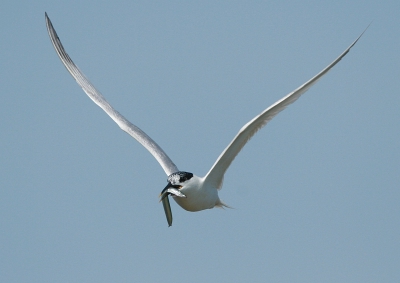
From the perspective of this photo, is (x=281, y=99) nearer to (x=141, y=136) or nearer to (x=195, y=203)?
(x=195, y=203)

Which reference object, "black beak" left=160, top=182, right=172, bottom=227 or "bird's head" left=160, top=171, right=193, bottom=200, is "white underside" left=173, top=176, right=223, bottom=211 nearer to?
"bird's head" left=160, top=171, right=193, bottom=200

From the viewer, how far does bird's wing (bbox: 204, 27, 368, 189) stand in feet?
38.7

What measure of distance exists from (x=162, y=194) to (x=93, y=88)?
488 centimetres

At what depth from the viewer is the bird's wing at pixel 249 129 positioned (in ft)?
38.7

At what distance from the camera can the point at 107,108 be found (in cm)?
1659

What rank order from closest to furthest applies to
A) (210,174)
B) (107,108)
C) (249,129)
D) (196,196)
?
(249,129) < (196,196) < (210,174) < (107,108)

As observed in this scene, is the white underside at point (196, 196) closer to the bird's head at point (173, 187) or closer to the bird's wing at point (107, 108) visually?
the bird's head at point (173, 187)

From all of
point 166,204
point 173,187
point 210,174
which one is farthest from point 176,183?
point 210,174

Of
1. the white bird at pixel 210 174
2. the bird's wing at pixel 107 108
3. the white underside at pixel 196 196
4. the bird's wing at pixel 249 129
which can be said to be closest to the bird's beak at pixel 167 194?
the white bird at pixel 210 174

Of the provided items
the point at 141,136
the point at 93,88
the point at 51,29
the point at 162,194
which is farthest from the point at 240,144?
the point at 51,29

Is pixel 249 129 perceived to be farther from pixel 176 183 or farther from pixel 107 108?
pixel 107 108

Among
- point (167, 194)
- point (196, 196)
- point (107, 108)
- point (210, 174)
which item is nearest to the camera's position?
point (167, 194)

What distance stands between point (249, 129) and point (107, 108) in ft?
15.7

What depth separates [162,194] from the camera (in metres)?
13.0
